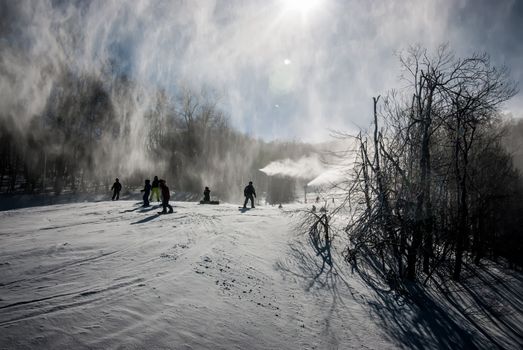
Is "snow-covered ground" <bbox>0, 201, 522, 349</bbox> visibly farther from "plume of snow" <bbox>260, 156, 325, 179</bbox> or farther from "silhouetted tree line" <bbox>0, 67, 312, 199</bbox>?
"plume of snow" <bbox>260, 156, 325, 179</bbox>

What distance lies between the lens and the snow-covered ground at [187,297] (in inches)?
141

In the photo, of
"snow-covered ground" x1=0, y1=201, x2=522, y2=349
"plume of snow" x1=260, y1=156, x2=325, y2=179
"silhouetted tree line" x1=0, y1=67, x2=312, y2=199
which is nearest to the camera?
"snow-covered ground" x1=0, y1=201, x2=522, y2=349

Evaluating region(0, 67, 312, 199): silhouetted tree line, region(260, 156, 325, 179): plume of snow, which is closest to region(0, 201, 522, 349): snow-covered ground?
region(0, 67, 312, 199): silhouetted tree line

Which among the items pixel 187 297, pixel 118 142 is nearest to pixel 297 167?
pixel 118 142

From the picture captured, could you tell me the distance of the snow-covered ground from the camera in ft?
11.7

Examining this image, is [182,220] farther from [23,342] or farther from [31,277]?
[23,342]

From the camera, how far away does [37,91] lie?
2669 cm

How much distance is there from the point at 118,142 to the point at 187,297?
33.0m

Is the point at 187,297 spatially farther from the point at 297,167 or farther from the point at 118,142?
the point at 297,167

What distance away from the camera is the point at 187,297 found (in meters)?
4.74

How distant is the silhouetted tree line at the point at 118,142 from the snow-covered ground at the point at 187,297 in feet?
83.7

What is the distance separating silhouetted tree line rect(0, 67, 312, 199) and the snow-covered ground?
25520mm

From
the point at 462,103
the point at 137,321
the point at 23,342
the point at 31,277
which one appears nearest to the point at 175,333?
the point at 137,321

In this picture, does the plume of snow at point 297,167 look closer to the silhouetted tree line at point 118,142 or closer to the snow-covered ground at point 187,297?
the silhouetted tree line at point 118,142
